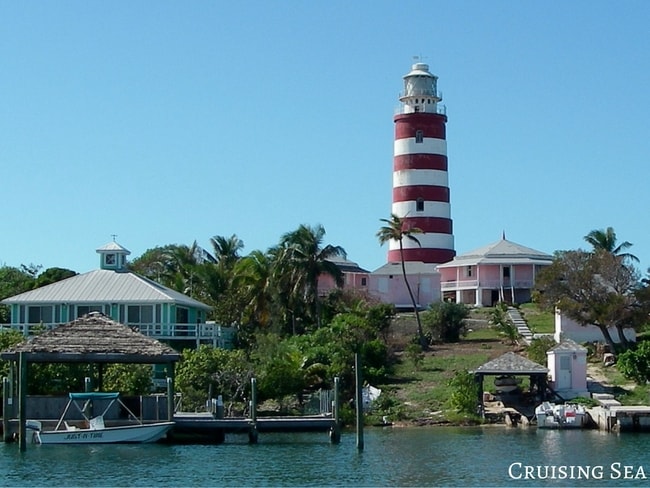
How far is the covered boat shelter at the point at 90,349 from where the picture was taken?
137ft

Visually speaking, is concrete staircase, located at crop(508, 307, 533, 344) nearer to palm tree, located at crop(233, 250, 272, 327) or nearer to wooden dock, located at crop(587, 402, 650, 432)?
palm tree, located at crop(233, 250, 272, 327)

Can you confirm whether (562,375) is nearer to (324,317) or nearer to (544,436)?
(544,436)

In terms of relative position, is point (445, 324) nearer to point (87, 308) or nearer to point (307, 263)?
point (307, 263)

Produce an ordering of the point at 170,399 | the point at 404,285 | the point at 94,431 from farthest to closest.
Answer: the point at 404,285, the point at 170,399, the point at 94,431

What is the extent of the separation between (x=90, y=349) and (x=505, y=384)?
20546 millimetres

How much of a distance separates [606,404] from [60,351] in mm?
22219

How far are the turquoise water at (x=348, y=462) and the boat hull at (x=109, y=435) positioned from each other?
1.37ft

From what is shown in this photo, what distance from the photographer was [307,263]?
2648 inches

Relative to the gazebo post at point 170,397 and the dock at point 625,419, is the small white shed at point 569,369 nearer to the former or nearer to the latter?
the dock at point 625,419

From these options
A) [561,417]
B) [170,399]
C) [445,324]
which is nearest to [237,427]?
[170,399]

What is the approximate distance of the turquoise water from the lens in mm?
32875

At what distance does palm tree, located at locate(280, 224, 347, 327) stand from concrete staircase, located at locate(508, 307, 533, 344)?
32.5 feet

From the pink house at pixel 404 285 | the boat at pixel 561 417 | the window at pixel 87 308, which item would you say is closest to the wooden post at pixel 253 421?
the boat at pixel 561 417

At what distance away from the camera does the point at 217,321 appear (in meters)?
69.4
